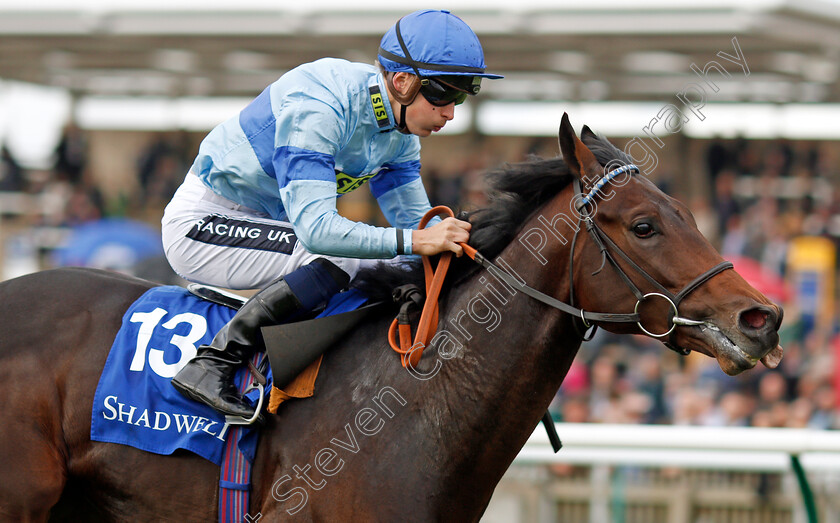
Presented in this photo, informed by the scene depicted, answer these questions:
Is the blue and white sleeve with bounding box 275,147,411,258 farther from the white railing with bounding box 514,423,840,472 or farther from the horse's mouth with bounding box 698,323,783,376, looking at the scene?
the white railing with bounding box 514,423,840,472

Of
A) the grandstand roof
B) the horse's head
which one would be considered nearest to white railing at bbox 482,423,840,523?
the horse's head

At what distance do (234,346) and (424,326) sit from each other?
0.58 m

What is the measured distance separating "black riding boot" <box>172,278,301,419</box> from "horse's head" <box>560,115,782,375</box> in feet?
2.91

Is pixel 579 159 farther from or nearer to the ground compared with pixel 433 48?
nearer to the ground

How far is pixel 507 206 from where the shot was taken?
2.80m

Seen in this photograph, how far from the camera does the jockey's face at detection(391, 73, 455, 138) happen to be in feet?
9.25

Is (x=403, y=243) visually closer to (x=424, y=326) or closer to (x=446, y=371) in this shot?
(x=424, y=326)

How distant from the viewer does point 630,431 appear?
4.11 meters

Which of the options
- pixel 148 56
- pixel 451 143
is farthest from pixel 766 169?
pixel 148 56

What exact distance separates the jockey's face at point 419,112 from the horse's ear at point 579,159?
401 millimetres

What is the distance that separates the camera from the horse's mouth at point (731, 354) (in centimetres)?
233

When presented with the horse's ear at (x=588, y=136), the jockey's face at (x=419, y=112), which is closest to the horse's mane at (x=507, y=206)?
the horse's ear at (x=588, y=136)

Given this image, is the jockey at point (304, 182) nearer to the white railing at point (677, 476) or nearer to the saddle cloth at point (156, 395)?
the saddle cloth at point (156, 395)

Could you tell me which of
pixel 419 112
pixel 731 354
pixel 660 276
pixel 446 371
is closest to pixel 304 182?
pixel 419 112
